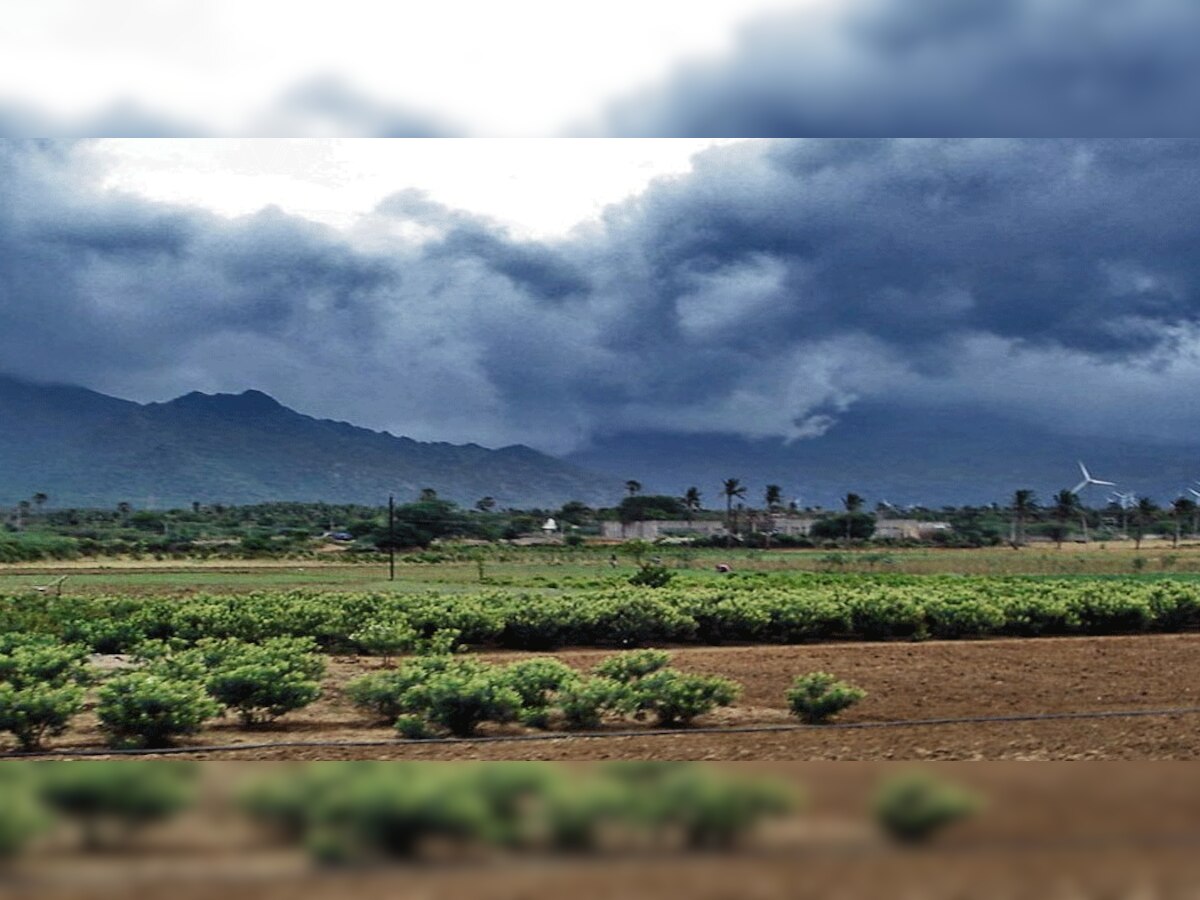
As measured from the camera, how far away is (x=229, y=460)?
44.0ft

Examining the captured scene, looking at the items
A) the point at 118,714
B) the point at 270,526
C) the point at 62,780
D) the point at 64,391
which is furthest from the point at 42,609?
the point at 62,780

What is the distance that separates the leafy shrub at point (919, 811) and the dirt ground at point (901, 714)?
3352mm

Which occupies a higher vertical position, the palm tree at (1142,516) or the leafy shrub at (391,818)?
the palm tree at (1142,516)

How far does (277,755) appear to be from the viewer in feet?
18.5

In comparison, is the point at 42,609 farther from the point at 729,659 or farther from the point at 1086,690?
the point at 1086,690

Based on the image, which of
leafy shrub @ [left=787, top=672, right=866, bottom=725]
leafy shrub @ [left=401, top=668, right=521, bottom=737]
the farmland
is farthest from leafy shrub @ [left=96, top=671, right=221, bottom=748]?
leafy shrub @ [left=787, top=672, right=866, bottom=725]

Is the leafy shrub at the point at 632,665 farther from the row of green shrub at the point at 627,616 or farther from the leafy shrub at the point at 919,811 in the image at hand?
the leafy shrub at the point at 919,811

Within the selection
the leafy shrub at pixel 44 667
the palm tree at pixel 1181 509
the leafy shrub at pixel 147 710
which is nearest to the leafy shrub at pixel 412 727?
the leafy shrub at pixel 147 710

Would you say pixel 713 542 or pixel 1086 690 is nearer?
pixel 1086 690

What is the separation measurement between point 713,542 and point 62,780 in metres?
18.5

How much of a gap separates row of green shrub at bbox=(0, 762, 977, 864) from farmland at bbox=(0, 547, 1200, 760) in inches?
157

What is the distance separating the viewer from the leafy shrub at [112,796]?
743mm

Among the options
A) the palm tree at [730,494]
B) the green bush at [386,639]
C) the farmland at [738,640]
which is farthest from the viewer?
the palm tree at [730,494]

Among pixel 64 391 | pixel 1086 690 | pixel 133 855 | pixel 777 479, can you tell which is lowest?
pixel 1086 690
